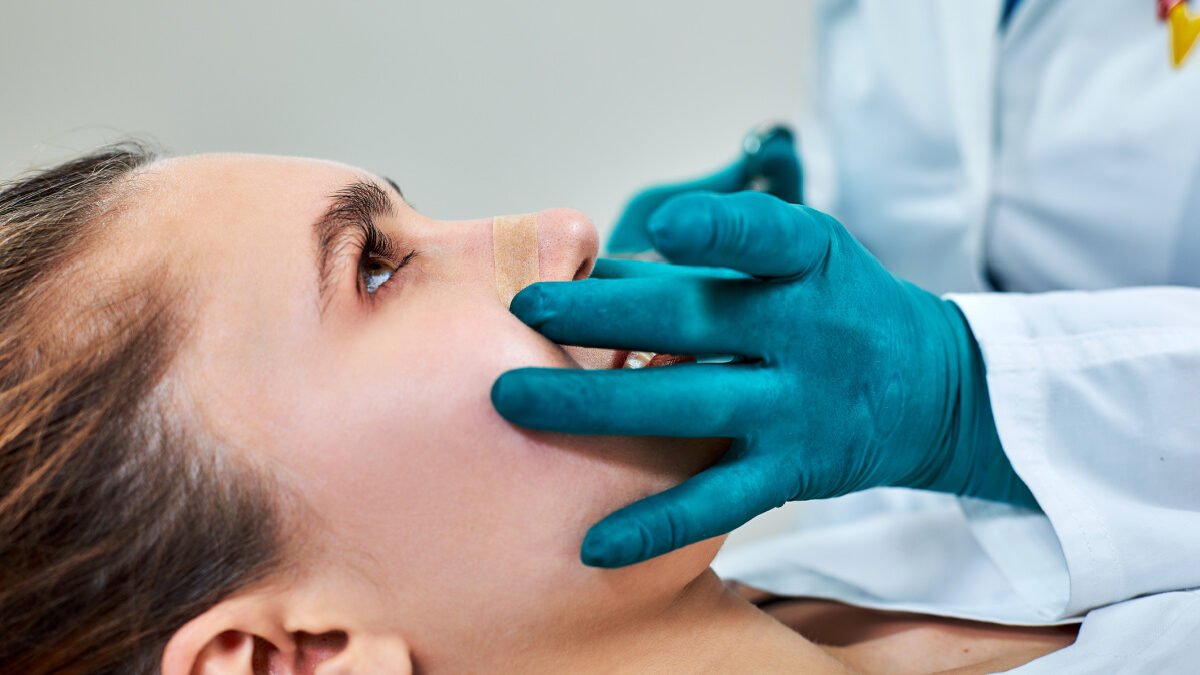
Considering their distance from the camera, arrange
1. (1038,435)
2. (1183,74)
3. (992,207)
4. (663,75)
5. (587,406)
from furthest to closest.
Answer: (663,75)
(992,207)
(1183,74)
(1038,435)
(587,406)

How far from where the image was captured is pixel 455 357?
715 millimetres

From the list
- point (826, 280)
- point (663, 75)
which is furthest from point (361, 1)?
point (826, 280)

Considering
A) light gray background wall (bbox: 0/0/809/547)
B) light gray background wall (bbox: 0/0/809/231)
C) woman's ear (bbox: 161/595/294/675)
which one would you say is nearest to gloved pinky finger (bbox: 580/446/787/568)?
woman's ear (bbox: 161/595/294/675)

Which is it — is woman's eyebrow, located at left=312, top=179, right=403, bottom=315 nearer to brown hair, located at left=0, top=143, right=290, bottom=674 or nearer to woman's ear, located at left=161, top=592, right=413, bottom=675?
brown hair, located at left=0, top=143, right=290, bottom=674

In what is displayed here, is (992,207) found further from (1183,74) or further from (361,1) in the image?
(361,1)

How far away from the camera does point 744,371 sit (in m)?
0.76

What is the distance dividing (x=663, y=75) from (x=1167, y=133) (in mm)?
1163

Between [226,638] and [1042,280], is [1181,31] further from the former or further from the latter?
[226,638]

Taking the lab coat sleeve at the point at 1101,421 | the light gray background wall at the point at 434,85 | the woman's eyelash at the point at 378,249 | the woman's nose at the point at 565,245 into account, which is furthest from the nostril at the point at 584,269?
the light gray background wall at the point at 434,85

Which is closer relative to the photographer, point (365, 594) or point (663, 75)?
point (365, 594)

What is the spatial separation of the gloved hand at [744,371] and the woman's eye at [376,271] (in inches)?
4.9

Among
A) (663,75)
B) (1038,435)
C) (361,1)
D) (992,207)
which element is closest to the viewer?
(1038,435)

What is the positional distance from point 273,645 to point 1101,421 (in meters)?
0.78

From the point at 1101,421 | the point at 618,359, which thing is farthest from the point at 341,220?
the point at 1101,421
